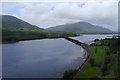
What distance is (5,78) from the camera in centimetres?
2123

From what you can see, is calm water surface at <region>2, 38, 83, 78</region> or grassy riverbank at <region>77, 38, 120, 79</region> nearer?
grassy riverbank at <region>77, 38, 120, 79</region>

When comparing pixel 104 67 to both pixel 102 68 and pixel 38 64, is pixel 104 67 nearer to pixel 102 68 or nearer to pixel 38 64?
pixel 102 68

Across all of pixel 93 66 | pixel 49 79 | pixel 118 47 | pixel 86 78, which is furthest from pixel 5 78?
pixel 118 47

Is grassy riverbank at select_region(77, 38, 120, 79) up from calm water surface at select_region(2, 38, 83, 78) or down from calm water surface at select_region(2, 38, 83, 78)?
up

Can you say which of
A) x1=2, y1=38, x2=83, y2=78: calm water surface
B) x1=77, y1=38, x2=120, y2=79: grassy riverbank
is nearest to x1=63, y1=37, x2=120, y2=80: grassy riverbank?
x1=77, y1=38, x2=120, y2=79: grassy riverbank

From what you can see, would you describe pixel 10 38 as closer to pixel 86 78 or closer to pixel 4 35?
pixel 4 35

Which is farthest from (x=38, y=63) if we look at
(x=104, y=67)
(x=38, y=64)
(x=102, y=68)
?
(x=104, y=67)

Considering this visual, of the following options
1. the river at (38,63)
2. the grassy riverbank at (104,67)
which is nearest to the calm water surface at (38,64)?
the river at (38,63)

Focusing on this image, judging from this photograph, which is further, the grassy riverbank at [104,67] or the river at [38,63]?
the river at [38,63]

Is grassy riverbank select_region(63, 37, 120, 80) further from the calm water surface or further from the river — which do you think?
the calm water surface

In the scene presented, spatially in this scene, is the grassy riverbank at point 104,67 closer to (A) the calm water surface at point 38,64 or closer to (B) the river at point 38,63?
(B) the river at point 38,63

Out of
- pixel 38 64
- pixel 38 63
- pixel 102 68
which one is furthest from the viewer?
pixel 38 63

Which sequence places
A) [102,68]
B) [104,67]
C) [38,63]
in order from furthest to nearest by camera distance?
[38,63] < [102,68] < [104,67]

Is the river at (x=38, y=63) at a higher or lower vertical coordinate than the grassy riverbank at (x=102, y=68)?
lower
